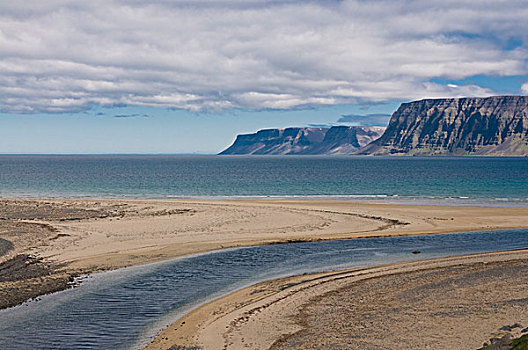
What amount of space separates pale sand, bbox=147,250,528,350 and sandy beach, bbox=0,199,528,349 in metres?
0.22

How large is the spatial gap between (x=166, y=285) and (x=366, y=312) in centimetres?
917

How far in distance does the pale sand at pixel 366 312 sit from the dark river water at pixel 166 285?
1440 mm

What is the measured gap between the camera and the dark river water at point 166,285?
15.5 m

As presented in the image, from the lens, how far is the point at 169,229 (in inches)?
1437

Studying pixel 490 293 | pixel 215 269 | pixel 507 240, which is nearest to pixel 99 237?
pixel 215 269

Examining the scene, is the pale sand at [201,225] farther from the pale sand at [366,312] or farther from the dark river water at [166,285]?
the pale sand at [366,312]

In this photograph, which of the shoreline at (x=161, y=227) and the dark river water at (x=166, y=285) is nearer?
the dark river water at (x=166, y=285)

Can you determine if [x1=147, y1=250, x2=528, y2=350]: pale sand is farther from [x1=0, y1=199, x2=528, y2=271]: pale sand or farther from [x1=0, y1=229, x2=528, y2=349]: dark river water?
[x1=0, y1=199, x2=528, y2=271]: pale sand

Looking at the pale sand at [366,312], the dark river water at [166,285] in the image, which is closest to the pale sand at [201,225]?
the dark river water at [166,285]

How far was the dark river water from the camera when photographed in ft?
50.7

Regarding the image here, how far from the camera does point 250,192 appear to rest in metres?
75.2

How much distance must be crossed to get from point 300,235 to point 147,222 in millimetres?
12760

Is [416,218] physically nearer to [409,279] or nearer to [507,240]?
[507,240]

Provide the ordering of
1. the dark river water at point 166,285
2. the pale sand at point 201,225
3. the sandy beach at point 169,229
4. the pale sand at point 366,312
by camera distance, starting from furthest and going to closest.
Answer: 1. the pale sand at point 201,225
2. the sandy beach at point 169,229
3. the dark river water at point 166,285
4. the pale sand at point 366,312
